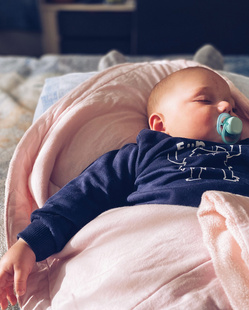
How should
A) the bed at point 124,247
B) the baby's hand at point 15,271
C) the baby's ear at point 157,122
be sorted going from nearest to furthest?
1. the bed at point 124,247
2. the baby's hand at point 15,271
3. the baby's ear at point 157,122

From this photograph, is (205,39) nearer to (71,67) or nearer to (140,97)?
(71,67)

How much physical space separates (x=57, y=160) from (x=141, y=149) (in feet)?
0.71

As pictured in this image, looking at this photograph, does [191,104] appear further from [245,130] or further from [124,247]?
[124,247]

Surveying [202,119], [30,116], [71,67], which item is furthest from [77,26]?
[202,119]

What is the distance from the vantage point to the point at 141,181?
809 millimetres

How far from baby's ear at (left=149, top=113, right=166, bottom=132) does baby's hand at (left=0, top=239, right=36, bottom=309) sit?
1.43 feet

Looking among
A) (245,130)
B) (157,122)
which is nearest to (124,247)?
(157,122)

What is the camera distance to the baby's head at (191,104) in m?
0.86

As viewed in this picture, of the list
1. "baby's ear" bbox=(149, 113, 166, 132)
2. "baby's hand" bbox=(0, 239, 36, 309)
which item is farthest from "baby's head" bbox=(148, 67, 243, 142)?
"baby's hand" bbox=(0, 239, 36, 309)

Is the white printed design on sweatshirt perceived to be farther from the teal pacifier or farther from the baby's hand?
the baby's hand

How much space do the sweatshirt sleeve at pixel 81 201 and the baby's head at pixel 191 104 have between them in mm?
116

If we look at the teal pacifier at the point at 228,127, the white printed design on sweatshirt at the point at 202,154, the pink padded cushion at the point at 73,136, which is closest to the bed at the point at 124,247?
the pink padded cushion at the point at 73,136

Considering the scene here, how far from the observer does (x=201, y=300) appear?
54cm

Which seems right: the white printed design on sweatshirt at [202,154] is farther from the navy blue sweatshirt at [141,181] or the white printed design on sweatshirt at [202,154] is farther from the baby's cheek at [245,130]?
the baby's cheek at [245,130]
